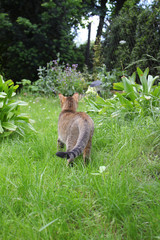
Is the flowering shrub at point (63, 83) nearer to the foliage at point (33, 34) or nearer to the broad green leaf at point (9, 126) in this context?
the foliage at point (33, 34)

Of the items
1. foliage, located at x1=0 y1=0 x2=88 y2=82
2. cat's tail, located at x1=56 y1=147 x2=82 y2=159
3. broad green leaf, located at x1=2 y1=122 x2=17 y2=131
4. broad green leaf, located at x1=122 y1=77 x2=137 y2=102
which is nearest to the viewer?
cat's tail, located at x1=56 y1=147 x2=82 y2=159

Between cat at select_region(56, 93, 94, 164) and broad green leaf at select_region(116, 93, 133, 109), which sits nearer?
cat at select_region(56, 93, 94, 164)

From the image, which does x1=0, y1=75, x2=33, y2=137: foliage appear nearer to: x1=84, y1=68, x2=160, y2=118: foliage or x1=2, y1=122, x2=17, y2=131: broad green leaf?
x1=2, y1=122, x2=17, y2=131: broad green leaf

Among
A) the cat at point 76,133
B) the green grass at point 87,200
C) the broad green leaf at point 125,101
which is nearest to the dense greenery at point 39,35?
the broad green leaf at point 125,101

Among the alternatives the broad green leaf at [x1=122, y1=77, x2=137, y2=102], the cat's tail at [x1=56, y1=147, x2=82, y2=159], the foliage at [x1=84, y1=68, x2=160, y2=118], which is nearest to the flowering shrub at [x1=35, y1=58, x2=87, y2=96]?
the foliage at [x1=84, y1=68, x2=160, y2=118]

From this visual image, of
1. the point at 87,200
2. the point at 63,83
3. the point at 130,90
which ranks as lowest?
the point at 87,200

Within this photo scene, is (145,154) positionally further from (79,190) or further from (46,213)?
(46,213)

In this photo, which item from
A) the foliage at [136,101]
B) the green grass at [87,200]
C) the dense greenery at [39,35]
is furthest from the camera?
the dense greenery at [39,35]

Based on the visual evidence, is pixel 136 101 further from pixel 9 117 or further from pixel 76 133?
pixel 9 117

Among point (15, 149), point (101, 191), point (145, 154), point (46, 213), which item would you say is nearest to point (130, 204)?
point (101, 191)

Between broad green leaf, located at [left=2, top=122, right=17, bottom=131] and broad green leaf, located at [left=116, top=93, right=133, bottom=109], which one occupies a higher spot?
broad green leaf, located at [left=116, top=93, right=133, bottom=109]

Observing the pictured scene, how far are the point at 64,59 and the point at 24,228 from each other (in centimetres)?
1005

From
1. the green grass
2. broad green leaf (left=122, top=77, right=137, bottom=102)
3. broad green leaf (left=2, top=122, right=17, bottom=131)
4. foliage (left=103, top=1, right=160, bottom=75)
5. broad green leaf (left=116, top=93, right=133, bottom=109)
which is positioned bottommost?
the green grass

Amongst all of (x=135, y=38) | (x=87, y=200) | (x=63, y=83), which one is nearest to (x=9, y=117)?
(x=87, y=200)
